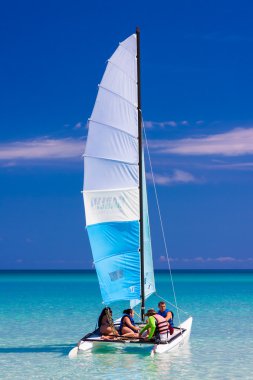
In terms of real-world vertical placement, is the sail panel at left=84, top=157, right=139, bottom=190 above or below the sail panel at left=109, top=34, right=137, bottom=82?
below

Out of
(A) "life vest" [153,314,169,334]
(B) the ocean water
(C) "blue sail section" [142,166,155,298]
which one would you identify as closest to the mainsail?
(C) "blue sail section" [142,166,155,298]

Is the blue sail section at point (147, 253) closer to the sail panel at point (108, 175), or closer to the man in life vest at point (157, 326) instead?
the sail panel at point (108, 175)

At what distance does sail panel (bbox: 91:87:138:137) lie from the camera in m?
17.5

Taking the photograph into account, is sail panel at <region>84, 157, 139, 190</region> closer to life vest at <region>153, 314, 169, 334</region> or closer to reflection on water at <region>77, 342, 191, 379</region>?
life vest at <region>153, 314, 169, 334</region>

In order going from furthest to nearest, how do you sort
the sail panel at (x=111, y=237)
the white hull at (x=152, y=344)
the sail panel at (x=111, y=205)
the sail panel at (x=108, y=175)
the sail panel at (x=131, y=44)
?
the sail panel at (x=131, y=44), the sail panel at (x=111, y=237), the sail panel at (x=111, y=205), the sail panel at (x=108, y=175), the white hull at (x=152, y=344)

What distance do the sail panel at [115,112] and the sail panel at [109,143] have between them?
0.50ft

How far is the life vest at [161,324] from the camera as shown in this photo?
52.5 ft

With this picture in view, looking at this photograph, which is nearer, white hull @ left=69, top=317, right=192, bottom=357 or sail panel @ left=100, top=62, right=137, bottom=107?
white hull @ left=69, top=317, right=192, bottom=357

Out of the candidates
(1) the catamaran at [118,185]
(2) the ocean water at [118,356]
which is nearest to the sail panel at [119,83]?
(1) the catamaran at [118,185]

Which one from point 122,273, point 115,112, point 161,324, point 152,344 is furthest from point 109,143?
point 152,344

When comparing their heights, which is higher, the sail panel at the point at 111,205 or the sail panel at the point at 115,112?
the sail panel at the point at 115,112

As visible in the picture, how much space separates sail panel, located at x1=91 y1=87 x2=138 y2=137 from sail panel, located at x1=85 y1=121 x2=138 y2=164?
0.50ft

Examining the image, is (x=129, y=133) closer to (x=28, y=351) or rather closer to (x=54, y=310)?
(x=28, y=351)

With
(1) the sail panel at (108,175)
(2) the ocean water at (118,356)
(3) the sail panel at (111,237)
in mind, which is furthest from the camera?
(3) the sail panel at (111,237)
